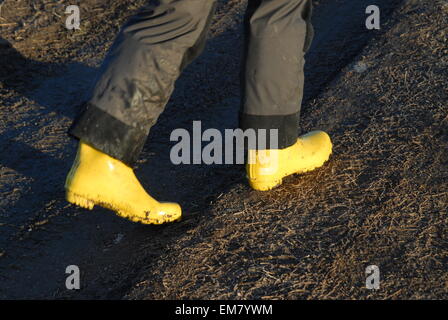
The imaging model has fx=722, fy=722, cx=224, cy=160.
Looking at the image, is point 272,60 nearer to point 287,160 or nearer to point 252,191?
point 287,160

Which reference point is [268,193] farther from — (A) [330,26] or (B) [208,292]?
(A) [330,26]

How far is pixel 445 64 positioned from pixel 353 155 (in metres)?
0.97

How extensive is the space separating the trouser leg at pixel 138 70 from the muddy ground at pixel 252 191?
0.53 meters

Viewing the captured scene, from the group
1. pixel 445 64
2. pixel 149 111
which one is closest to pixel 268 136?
pixel 149 111

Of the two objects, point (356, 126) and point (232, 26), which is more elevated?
point (232, 26)

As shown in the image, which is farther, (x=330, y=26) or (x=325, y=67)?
(x=330, y=26)

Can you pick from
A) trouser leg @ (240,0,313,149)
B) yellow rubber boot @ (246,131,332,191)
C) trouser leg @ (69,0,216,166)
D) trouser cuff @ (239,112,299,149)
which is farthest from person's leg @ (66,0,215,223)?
yellow rubber boot @ (246,131,332,191)

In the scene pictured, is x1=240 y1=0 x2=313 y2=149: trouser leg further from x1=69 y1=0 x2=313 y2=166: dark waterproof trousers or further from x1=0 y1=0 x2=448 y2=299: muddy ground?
x1=0 y1=0 x2=448 y2=299: muddy ground

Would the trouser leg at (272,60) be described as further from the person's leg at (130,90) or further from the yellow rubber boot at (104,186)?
the yellow rubber boot at (104,186)

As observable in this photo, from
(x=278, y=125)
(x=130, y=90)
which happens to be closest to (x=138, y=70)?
(x=130, y=90)

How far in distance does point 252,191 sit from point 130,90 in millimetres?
794

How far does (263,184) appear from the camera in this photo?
3201mm

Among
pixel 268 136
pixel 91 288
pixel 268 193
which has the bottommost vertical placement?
pixel 91 288

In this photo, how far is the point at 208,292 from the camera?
105 inches
